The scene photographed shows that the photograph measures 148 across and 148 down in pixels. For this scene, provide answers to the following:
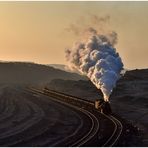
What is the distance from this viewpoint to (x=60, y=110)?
5784cm

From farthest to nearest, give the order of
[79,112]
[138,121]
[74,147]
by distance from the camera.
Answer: [79,112]
[138,121]
[74,147]

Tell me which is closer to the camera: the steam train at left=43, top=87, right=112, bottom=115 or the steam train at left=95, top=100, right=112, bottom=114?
the steam train at left=95, top=100, right=112, bottom=114

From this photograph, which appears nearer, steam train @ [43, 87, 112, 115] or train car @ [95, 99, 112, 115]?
train car @ [95, 99, 112, 115]

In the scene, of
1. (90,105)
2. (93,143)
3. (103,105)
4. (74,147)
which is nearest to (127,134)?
(93,143)

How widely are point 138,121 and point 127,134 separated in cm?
1335

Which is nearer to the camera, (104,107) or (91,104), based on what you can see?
(104,107)

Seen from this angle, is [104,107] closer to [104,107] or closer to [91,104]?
[104,107]

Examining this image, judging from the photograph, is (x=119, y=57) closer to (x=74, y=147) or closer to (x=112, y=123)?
(x=112, y=123)

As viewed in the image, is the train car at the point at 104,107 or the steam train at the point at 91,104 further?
the steam train at the point at 91,104

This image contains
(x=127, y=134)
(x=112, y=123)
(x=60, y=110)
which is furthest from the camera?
(x=60, y=110)

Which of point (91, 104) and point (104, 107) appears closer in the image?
point (104, 107)

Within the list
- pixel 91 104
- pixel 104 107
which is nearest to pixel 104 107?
pixel 104 107

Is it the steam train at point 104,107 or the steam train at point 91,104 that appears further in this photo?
the steam train at point 91,104

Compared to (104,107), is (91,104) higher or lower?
higher
